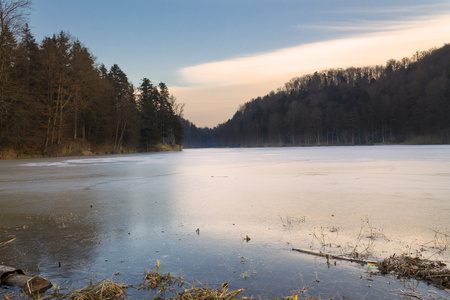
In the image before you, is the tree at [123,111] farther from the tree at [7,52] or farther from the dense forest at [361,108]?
the dense forest at [361,108]

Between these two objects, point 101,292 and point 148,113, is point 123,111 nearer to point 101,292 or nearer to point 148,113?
point 148,113

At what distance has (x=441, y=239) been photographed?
3312mm

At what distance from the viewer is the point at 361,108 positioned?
84.6 metres

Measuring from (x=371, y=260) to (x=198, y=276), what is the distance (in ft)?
5.37

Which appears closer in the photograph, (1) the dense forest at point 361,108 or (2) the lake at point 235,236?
(2) the lake at point 235,236

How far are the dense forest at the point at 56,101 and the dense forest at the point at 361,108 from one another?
200ft

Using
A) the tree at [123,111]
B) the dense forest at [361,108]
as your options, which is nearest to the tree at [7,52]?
the tree at [123,111]

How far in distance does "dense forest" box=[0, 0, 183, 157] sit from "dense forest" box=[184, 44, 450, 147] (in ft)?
200

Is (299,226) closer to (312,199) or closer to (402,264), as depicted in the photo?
(402,264)

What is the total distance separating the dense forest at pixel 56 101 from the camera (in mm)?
24078

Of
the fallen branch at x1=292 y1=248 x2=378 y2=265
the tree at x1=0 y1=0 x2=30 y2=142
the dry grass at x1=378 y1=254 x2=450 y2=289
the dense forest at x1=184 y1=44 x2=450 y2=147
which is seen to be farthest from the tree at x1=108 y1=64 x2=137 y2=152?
the dense forest at x1=184 y1=44 x2=450 y2=147

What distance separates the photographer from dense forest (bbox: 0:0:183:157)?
2408cm

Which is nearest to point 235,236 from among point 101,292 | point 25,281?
point 101,292

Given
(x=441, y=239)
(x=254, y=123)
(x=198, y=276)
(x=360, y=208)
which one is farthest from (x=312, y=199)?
(x=254, y=123)
